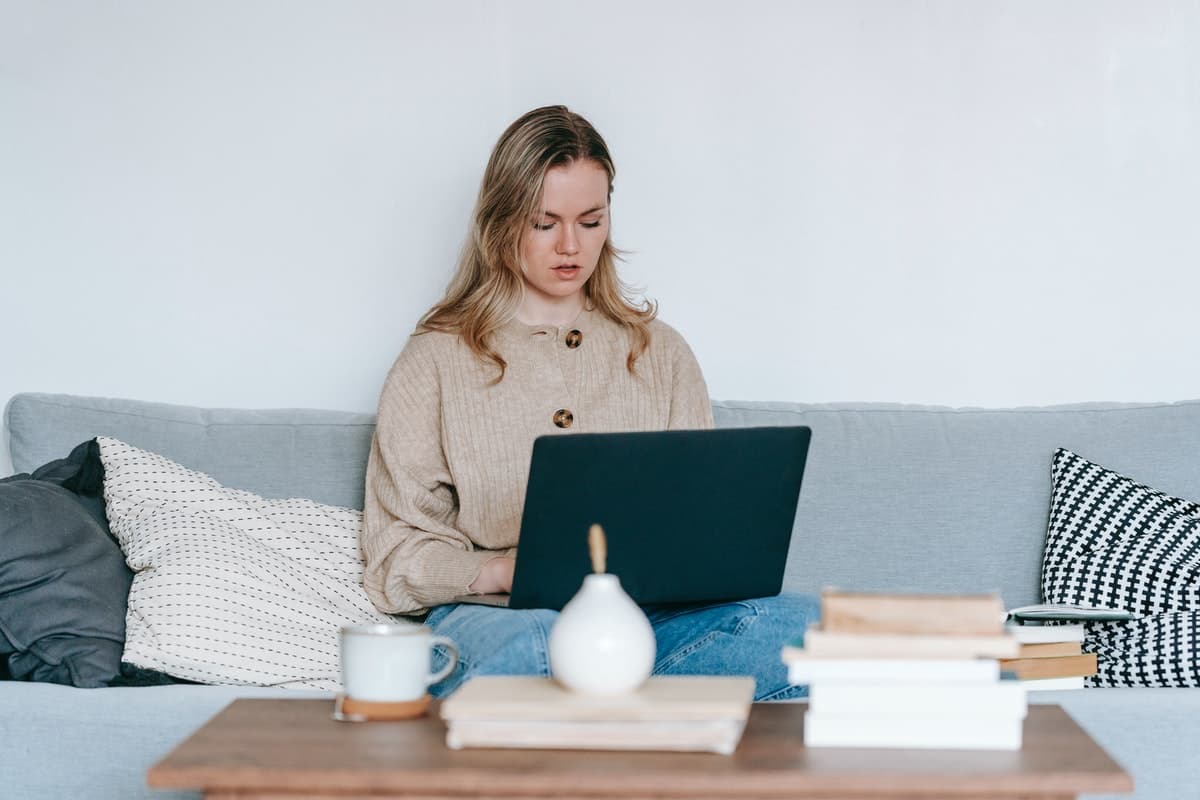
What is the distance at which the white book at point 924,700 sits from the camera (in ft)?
3.87

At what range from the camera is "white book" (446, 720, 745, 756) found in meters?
1.17

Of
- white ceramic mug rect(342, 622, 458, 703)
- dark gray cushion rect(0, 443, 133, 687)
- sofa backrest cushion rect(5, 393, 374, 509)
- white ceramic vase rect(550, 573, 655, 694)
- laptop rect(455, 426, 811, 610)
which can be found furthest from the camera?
sofa backrest cushion rect(5, 393, 374, 509)

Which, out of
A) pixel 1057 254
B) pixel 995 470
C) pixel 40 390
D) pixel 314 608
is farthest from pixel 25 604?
pixel 1057 254

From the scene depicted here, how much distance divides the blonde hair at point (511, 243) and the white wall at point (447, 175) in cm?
37

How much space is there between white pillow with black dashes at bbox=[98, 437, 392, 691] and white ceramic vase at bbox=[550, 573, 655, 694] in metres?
0.77

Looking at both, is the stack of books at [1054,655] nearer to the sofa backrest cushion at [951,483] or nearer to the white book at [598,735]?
the sofa backrest cushion at [951,483]

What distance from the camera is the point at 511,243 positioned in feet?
7.16

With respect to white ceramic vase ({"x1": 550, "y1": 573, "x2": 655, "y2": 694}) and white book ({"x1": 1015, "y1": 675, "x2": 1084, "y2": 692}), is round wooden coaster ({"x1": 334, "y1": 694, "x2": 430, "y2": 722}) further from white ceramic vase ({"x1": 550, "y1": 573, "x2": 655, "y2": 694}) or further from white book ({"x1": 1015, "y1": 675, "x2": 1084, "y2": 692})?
white book ({"x1": 1015, "y1": 675, "x2": 1084, "y2": 692})

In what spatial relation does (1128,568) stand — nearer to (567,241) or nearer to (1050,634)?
(1050,634)

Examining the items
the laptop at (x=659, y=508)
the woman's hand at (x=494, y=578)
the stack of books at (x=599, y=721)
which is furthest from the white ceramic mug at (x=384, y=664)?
the woman's hand at (x=494, y=578)

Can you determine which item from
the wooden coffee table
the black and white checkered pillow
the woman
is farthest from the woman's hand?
the black and white checkered pillow

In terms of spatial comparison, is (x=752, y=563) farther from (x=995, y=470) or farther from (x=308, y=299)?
(x=308, y=299)

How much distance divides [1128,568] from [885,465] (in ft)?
1.40

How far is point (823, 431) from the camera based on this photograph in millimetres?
2334
